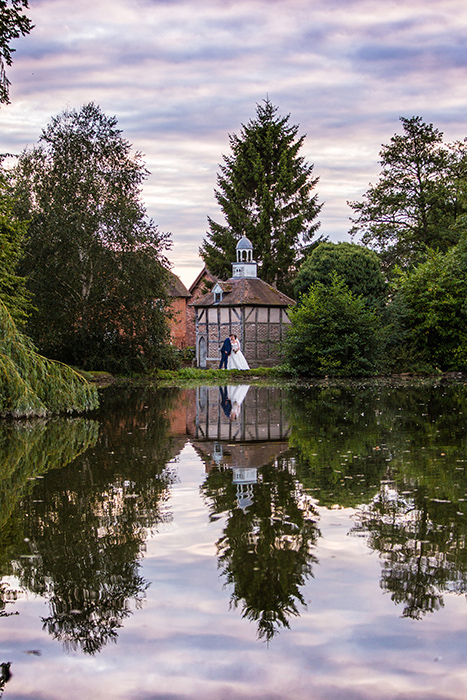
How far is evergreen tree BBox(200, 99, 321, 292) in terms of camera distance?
48.1 meters

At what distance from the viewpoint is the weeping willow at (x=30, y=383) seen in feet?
40.0

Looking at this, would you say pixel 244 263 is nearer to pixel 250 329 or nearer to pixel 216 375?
pixel 250 329

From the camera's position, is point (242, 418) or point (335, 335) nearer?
point (242, 418)

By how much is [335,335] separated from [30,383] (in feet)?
61.8

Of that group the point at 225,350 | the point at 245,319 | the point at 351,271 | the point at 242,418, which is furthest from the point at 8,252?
the point at 245,319

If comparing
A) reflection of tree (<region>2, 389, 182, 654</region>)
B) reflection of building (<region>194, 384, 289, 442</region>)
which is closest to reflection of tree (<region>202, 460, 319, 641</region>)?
reflection of tree (<region>2, 389, 182, 654</region>)

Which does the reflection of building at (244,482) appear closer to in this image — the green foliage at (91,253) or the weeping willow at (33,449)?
the weeping willow at (33,449)

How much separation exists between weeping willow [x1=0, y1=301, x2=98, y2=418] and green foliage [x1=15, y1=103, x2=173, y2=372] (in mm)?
17735

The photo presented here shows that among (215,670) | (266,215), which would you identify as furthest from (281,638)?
(266,215)

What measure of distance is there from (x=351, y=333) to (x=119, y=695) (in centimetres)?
2785

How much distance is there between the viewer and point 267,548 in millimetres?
5023

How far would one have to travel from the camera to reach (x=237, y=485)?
23.9 ft

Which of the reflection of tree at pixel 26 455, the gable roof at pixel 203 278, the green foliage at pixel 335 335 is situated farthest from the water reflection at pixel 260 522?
the gable roof at pixel 203 278

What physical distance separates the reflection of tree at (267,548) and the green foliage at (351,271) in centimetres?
2664
